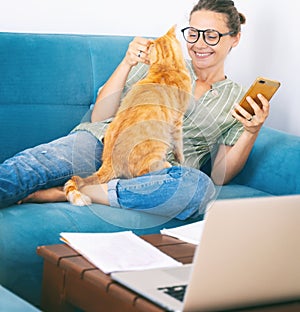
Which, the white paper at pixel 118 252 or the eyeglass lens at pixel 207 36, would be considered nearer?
the white paper at pixel 118 252

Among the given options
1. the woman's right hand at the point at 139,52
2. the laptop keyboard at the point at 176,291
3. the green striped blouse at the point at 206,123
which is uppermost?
the woman's right hand at the point at 139,52

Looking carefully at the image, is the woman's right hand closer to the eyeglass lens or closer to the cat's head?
the cat's head

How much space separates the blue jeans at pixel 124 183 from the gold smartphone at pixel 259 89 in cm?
27

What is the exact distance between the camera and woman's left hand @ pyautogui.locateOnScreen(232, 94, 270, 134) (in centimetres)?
244

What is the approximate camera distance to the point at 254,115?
246 centimetres

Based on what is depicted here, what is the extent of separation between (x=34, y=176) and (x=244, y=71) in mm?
1150

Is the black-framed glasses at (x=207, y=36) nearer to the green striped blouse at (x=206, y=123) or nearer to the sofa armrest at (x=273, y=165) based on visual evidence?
the green striped blouse at (x=206, y=123)

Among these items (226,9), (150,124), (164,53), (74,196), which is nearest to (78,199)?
(74,196)

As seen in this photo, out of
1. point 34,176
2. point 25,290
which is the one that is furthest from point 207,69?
point 25,290

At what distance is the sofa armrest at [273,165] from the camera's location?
2.54 m

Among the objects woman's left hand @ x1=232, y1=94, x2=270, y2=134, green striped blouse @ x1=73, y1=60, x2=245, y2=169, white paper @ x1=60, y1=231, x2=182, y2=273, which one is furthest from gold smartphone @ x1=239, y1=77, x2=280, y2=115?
white paper @ x1=60, y1=231, x2=182, y2=273

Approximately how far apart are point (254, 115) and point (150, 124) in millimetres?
321

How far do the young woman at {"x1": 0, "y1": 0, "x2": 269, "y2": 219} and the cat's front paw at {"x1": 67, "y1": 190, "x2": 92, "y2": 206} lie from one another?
0.02 m

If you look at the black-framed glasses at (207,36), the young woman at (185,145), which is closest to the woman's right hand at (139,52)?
the young woman at (185,145)
